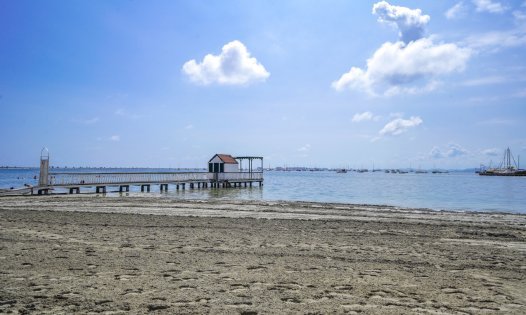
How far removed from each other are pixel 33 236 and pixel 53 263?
11.9 ft

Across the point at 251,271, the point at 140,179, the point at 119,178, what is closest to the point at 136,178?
the point at 140,179

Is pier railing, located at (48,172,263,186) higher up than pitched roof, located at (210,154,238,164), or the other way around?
pitched roof, located at (210,154,238,164)

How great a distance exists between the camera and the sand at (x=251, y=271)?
504cm

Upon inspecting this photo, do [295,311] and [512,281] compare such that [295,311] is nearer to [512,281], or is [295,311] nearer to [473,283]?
[473,283]

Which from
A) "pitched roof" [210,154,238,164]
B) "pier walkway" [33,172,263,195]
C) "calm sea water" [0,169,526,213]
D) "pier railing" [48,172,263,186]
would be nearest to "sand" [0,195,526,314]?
"calm sea water" [0,169,526,213]

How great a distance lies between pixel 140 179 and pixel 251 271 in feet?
117

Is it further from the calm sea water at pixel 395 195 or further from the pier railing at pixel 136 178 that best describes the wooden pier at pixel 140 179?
the calm sea water at pixel 395 195

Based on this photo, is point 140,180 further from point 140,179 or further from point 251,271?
point 251,271

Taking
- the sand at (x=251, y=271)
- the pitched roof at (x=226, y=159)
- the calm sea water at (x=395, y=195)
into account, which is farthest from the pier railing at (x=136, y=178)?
the sand at (x=251, y=271)

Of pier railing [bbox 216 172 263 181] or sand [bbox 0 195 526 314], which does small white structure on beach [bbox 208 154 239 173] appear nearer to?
pier railing [bbox 216 172 263 181]

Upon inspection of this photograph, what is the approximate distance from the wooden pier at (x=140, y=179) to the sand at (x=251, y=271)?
763 inches

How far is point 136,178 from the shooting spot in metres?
39.9

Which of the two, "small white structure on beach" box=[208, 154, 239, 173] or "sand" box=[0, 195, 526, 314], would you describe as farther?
"small white structure on beach" box=[208, 154, 239, 173]

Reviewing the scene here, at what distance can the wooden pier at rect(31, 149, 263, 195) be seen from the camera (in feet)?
97.8
